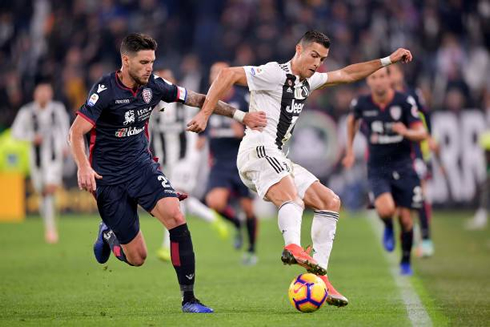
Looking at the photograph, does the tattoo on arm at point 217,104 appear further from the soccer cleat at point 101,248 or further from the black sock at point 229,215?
the black sock at point 229,215

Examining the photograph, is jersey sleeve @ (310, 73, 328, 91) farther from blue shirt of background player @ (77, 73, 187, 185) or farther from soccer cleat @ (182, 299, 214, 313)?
soccer cleat @ (182, 299, 214, 313)

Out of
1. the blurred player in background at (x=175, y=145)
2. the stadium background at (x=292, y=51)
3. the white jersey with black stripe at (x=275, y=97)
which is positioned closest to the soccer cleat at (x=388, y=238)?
the blurred player in background at (x=175, y=145)

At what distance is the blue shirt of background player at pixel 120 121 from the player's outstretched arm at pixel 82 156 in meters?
0.08

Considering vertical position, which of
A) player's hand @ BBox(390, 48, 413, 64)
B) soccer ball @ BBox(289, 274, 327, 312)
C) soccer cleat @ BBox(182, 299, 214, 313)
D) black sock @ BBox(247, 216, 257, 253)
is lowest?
black sock @ BBox(247, 216, 257, 253)

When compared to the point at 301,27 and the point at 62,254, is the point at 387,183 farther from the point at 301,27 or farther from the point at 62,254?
the point at 301,27

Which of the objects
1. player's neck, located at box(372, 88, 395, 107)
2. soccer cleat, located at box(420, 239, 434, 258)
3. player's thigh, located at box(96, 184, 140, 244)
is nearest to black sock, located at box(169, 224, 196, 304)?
player's thigh, located at box(96, 184, 140, 244)

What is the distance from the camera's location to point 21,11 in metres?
26.5

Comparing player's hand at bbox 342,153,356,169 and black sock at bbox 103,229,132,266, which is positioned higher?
player's hand at bbox 342,153,356,169

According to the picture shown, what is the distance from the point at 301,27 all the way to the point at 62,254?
11.8 metres

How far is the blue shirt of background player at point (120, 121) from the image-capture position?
29.2 ft

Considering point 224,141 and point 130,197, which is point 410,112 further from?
point 130,197

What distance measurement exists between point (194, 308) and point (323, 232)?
1462 millimetres

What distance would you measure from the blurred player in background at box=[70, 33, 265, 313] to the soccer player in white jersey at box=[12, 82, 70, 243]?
25.3 feet

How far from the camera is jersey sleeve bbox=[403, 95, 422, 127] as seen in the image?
12.7 metres
